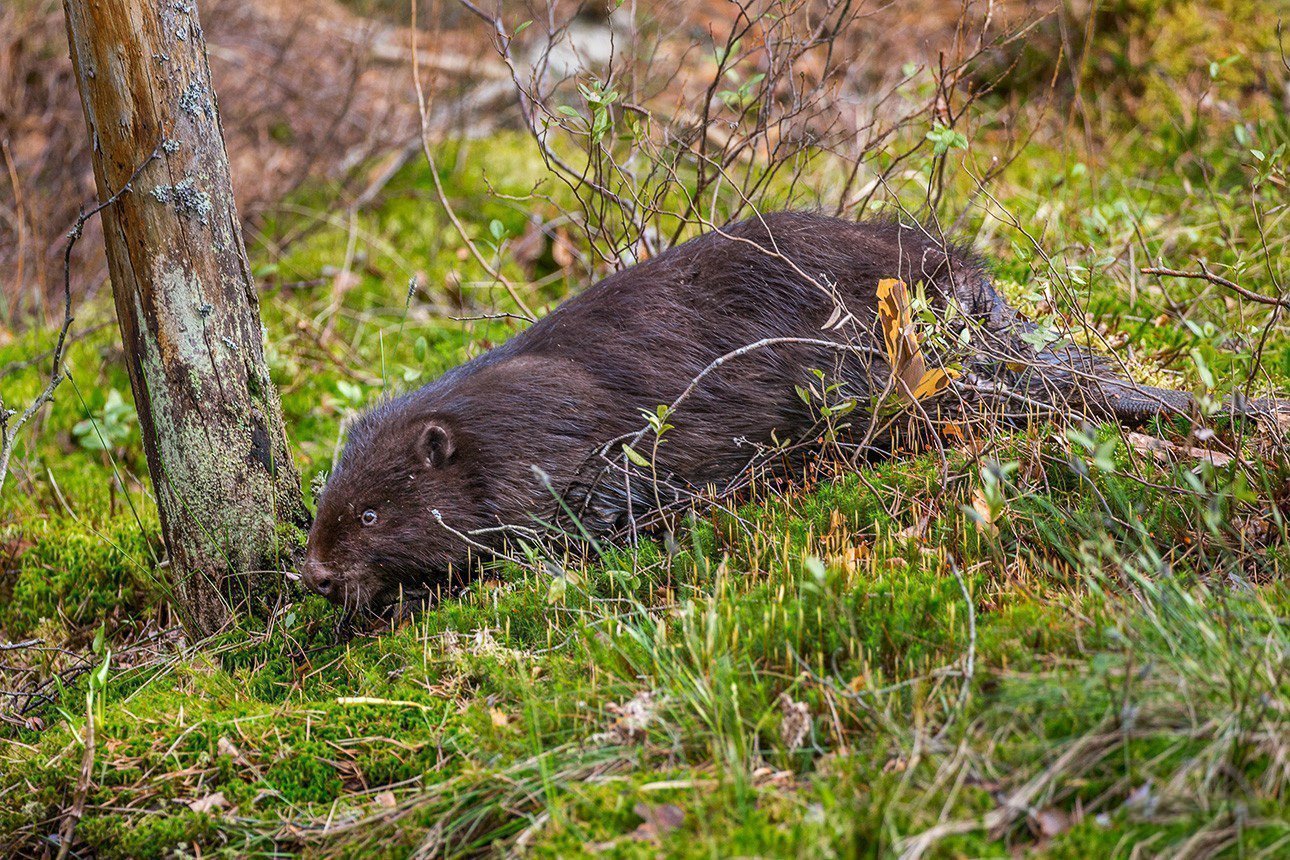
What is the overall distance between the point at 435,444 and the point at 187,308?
44.4 inches

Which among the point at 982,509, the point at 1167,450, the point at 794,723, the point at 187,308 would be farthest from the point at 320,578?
the point at 1167,450

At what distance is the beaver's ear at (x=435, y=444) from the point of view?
4.76 m

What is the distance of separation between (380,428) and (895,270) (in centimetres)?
238

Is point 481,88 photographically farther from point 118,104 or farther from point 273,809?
point 273,809

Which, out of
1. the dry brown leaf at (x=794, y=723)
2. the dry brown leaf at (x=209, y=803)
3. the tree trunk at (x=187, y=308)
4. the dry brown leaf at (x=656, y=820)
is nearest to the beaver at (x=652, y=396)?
the tree trunk at (x=187, y=308)

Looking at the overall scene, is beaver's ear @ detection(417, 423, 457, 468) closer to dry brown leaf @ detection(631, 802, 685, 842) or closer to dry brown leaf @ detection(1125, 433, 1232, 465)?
dry brown leaf @ detection(631, 802, 685, 842)

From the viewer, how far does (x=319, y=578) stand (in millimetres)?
4508

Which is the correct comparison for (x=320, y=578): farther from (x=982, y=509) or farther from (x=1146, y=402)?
(x=1146, y=402)

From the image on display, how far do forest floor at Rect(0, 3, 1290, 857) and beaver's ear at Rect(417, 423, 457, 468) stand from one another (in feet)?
2.36

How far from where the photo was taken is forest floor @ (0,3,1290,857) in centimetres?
269

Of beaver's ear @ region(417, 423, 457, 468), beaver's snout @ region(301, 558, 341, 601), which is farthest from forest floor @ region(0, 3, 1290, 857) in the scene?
beaver's ear @ region(417, 423, 457, 468)

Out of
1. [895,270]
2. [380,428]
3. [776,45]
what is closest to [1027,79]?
[776,45]

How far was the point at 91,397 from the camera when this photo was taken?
6953 millimetres

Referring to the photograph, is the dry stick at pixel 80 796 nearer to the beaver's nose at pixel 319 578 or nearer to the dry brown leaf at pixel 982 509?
the beaver's nose at pixel 319 578
